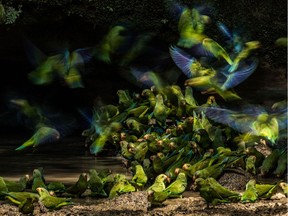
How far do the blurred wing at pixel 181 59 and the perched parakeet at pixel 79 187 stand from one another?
11.7 ft

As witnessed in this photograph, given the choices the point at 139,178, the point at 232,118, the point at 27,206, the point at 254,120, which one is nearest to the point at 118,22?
the point at 232,118

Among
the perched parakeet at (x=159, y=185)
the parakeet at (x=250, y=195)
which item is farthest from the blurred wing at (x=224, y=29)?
the parakeet at (x=250, y=195)

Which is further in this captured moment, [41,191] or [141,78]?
[141,78]

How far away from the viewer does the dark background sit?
935cm

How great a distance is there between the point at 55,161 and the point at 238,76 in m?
2.43

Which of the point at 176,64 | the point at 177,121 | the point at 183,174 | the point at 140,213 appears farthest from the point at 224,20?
the point at 140,213

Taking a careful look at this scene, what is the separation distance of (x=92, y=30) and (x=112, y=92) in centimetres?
102

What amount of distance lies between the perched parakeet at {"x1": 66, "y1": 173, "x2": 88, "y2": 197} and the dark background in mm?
3962

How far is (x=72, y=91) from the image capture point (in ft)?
34.2

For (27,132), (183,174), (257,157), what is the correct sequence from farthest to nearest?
(27,132)
(257,157)
(183,174)

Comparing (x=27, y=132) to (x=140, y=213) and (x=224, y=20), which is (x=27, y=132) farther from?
(x=140, y=213)

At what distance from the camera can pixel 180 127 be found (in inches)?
302

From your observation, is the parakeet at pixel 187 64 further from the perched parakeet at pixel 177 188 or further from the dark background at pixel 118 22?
the perched parakeet at pixel 177 188

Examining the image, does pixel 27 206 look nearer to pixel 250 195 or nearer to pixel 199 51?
pixel 250 195
